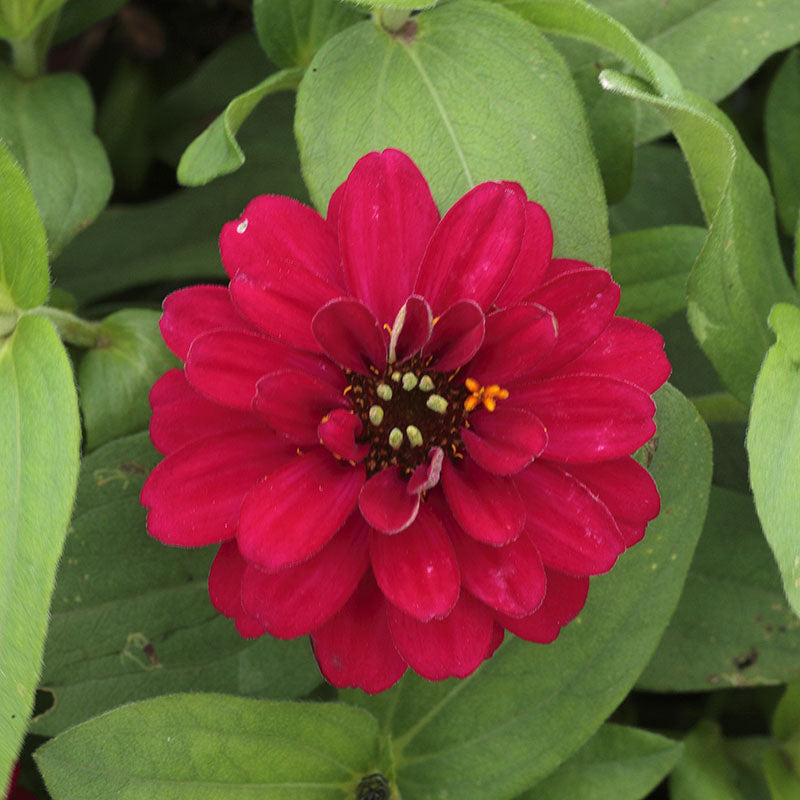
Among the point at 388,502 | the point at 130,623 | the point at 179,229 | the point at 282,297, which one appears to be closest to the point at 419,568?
the point at 388,502

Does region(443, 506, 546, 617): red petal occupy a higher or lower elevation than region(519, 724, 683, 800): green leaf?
higher

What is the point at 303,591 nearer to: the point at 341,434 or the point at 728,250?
the point at 341,434

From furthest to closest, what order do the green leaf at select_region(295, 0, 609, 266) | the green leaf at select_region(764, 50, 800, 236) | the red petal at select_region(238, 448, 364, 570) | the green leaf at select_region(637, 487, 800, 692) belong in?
1. the green leaf at select_region(764, 50, 800, 236)
2. the green leaf at select_region(637, 487, 800, 692)
3. the green leaf at select_region(295, 0, 609, 266)
4. the red petal at select_region(238, 448, 364, 570)

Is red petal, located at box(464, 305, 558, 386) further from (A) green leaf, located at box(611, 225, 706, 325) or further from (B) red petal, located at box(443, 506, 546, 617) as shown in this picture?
(A) green leaf, located at box(611, 225, 706, 325)

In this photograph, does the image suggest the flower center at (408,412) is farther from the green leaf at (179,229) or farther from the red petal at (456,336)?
the green leaf at (179,229)

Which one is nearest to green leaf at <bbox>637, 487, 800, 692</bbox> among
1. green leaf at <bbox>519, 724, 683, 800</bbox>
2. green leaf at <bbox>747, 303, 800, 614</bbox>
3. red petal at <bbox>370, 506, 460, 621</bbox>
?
green leaf at <bbox>519, 724, 683, 800</bbox>

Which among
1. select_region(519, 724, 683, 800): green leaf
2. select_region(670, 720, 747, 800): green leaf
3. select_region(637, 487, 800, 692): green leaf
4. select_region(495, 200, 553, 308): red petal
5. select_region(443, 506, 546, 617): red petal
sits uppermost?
select_region(495, 200, 553, 308): red petal

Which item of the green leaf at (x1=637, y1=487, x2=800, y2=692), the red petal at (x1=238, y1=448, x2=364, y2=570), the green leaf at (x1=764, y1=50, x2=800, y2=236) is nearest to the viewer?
the red petal at (x1=238, y1=448, x2=364, y2=570)

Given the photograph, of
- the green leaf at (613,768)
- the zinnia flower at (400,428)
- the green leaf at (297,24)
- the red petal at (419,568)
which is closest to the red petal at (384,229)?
the zinnia flower at (400,428)
